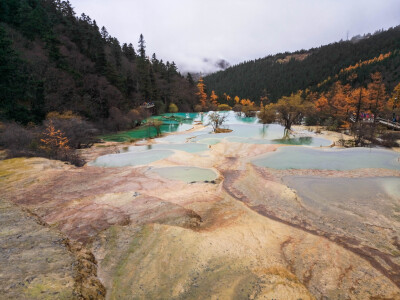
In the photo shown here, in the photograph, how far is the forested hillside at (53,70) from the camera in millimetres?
19422

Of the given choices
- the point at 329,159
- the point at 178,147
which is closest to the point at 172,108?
the point at 178,147

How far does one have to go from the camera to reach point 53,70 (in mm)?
24969

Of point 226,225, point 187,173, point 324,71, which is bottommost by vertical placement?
point 226,225

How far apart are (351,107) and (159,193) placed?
32887mm

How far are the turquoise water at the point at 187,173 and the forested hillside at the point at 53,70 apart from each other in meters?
16.2

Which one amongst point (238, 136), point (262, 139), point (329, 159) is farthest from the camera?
point (238, 136)

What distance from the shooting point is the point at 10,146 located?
1341 centimetres

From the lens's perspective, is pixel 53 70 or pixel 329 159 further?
pixel 53 70

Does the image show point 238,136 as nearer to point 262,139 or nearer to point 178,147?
point 262,139

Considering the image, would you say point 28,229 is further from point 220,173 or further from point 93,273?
point 220,173

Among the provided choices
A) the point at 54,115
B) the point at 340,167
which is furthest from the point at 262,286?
the point at 54,115

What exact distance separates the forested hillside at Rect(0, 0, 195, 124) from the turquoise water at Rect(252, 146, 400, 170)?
22.6 metres

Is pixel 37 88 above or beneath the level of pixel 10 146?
above

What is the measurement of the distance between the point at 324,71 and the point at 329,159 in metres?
109
